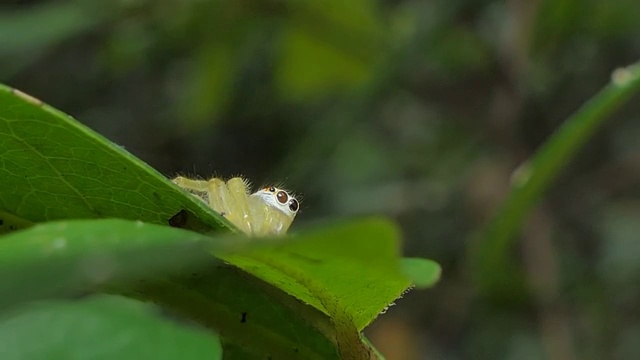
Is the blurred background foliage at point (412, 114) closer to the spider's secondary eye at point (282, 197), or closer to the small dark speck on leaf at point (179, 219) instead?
the spider's secondary eye at point (282, 197)

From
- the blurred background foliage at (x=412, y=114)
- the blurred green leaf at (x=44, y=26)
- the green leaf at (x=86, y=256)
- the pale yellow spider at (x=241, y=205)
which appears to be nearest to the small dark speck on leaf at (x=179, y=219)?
the green leaf at (x=86, y=256)

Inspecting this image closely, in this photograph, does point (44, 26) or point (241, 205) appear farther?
point (44, 26)

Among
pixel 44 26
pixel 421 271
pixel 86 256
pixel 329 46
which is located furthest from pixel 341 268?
pixel 329 46

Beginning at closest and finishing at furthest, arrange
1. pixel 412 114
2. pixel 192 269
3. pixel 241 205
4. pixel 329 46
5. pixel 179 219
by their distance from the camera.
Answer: pixel 192 269 → pixel 179 219 → pixel 241 205 → pixel 329 46 → pixel 412 114

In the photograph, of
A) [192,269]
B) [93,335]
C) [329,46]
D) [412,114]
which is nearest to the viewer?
[93,335]

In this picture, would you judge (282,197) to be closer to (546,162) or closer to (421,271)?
(546,162)

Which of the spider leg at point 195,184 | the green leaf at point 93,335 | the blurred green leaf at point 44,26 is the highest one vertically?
the blurred green leaf at point 44,26

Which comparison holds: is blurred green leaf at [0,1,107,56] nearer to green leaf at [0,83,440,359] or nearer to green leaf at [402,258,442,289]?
green leaf at [0,83,440,359]
